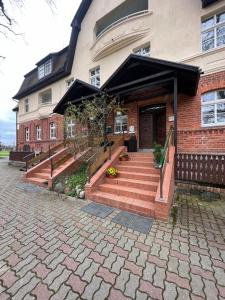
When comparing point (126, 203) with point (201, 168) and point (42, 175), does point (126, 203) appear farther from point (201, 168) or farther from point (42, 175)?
point (42, 175)

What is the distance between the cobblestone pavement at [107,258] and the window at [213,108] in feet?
14.2

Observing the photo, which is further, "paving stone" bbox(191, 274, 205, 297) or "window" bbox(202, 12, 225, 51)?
"window" bbox(202, 12, 225, 51)

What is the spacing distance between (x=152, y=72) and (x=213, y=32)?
336 centimetres

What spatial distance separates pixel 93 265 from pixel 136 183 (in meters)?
3.07

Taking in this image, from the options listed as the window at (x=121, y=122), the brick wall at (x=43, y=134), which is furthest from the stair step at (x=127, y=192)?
the brick wall at (x=43, y=134)

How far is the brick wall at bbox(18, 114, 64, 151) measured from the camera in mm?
13680

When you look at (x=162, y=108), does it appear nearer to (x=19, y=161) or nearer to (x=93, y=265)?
Result: (x=93, y=265)

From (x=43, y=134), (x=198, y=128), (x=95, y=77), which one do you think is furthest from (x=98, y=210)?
(x=43, y=134)

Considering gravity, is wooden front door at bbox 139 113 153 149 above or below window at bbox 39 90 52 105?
below

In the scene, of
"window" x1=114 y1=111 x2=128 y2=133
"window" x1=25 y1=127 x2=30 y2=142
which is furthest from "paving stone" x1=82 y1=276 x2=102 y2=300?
"window" x1=25 y1=127 x2=30 y2=142

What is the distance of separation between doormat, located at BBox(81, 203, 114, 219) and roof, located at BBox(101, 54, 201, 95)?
191 inches

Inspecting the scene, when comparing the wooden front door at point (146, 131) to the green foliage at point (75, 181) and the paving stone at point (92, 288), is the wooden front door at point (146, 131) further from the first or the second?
the paving stone at point (92, 288)

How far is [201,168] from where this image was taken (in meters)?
6.26

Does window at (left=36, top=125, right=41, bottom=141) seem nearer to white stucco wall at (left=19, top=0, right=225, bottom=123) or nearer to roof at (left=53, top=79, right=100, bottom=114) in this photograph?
white stucco wall at (left=19, top=0, right=225, bottom=123)
